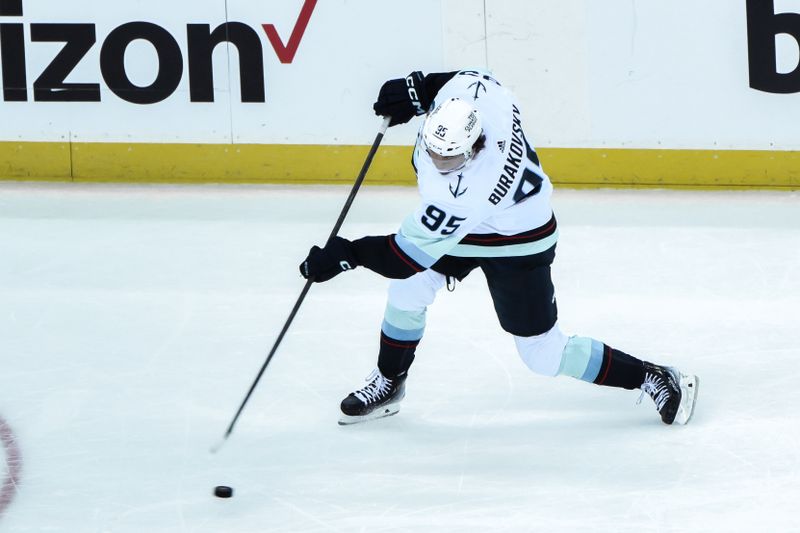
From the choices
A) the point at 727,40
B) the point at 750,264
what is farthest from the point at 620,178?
the point at 750,264

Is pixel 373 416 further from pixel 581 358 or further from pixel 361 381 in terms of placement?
pixel 581 358

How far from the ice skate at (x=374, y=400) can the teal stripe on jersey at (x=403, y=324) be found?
151 mm

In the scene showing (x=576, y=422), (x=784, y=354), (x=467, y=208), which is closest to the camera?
(x=467, y=208)

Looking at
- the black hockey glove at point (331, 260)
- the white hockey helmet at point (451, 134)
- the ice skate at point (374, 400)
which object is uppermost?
the white hockey helmet at point (451, 134)

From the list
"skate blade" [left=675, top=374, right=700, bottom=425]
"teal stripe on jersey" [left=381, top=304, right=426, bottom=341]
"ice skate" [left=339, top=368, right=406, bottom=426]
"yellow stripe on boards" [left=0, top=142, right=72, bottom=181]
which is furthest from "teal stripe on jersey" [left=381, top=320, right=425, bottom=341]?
"yellow stripe on boards" [left=0, top=142, right=72, bottom=181]

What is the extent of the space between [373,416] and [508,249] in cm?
70

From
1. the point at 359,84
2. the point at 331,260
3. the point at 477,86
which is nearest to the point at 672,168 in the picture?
the point at 359,84

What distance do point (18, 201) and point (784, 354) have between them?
348cm

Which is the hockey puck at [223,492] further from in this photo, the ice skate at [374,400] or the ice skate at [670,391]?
the ice skate at [670,391]

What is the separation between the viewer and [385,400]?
3742 millimetres

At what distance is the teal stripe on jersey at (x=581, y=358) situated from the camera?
3521 mm

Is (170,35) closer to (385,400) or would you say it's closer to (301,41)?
(301,41)

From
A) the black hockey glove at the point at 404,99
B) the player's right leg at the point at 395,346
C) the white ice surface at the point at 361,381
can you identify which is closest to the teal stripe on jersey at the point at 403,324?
the player's right leg at the point at 395,346

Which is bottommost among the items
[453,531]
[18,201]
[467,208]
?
[453,531]
